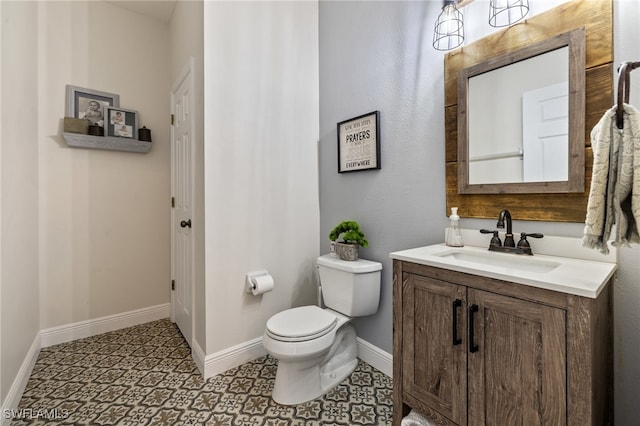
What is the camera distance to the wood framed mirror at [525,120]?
1.13 meters

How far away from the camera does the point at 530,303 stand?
2.94ft

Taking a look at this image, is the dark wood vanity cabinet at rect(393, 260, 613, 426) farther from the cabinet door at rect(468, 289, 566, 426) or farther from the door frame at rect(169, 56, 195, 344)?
the door frame at rect(169, 56, 195, 344)

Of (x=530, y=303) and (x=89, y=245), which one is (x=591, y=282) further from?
(x=89, y=245)

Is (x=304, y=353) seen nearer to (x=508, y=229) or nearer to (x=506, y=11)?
(x=508, y=229)

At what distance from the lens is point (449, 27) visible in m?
1.45

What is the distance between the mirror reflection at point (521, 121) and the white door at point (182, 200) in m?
1.77

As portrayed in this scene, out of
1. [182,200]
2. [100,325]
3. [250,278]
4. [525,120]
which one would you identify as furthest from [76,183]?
[525,120]

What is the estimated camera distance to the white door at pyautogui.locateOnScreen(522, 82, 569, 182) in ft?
3.82

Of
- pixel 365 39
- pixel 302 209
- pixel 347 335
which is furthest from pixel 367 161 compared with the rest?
pixel 347 335

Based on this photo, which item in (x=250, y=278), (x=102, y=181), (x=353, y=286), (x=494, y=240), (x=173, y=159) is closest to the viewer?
(x=494, y=240)

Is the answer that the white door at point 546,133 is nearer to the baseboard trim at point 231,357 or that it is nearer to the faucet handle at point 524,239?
the faucet handle at point 524,239

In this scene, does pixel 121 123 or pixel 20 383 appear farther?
pixel 121 123

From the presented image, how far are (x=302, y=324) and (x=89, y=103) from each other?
247cm

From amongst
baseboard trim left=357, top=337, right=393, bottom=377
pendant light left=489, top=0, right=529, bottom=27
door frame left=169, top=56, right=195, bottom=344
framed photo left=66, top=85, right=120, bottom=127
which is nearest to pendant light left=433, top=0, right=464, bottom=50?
pendant light left=489, top=0, right=529, bottom=27
